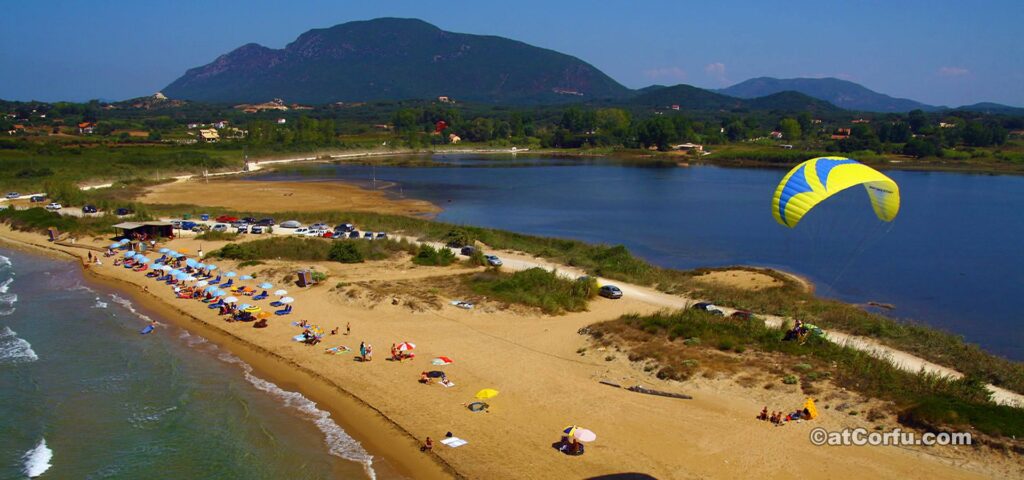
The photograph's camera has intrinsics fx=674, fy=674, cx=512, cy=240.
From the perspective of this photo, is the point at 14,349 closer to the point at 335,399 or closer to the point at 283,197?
the point at 335,399

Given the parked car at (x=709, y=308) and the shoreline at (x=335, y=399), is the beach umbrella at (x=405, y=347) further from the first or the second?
the parked car at (x=709, y=308)

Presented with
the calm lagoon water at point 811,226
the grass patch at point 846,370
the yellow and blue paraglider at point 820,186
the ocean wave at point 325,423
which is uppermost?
the yellow and blue paraglider at point 820,186

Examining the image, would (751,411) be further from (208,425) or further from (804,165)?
(208,425)

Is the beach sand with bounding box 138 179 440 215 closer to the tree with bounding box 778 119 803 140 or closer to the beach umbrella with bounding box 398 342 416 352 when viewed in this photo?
the beach umbrella with bounding box 398 342 416 352

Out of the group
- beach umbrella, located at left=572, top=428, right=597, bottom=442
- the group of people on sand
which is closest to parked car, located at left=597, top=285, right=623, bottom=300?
the group of people on sand

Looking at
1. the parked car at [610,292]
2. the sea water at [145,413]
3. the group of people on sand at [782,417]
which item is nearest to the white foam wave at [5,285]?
the sea water at [145,413]

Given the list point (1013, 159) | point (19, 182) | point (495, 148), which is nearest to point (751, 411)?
point (19, 182)
